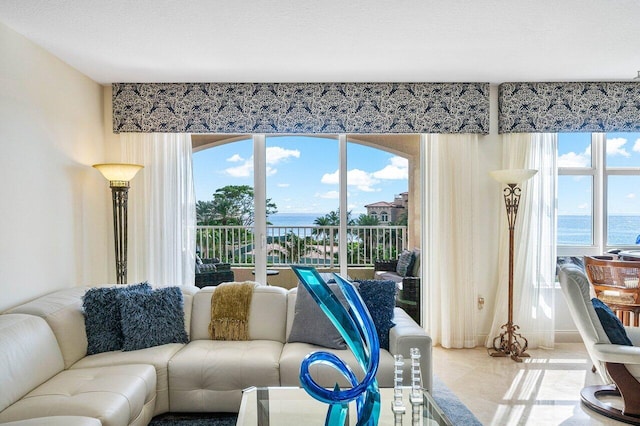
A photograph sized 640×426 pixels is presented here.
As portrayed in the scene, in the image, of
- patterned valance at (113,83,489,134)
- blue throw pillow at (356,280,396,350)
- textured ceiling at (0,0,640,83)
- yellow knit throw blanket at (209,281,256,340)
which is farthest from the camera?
patterned valance at (113,83,489,134)

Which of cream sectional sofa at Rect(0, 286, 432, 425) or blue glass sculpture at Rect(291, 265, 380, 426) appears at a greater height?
blue glass sculpture at Rect(291, 265, 380, 426)

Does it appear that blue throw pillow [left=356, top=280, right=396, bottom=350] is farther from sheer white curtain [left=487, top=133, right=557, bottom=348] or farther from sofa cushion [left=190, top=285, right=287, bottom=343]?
sheer white curtain [left=487, top=133, right=557, bottom=348]

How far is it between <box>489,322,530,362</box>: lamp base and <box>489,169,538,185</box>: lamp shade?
1330mm

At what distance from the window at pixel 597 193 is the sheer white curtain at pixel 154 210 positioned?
12.9 ft

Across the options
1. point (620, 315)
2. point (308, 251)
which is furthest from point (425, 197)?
point (620, 315)

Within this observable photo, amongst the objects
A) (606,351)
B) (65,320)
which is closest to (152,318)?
(65,320)

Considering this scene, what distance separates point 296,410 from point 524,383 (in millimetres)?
2216

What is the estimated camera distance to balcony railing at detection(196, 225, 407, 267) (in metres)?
4.73

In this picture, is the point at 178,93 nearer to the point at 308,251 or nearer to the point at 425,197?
the point at 308,251

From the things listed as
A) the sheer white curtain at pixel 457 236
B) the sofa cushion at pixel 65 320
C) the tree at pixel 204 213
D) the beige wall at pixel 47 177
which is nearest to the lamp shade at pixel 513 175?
the sheer white curtain at pixel 457 236

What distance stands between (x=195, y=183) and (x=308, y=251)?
1.35m

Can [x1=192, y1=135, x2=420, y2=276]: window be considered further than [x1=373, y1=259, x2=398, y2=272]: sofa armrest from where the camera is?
No

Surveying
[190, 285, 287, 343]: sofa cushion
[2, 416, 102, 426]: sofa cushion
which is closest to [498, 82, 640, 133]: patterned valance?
[190, 285, 287, 343]: sofa cushion

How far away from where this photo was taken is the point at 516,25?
3037mm
